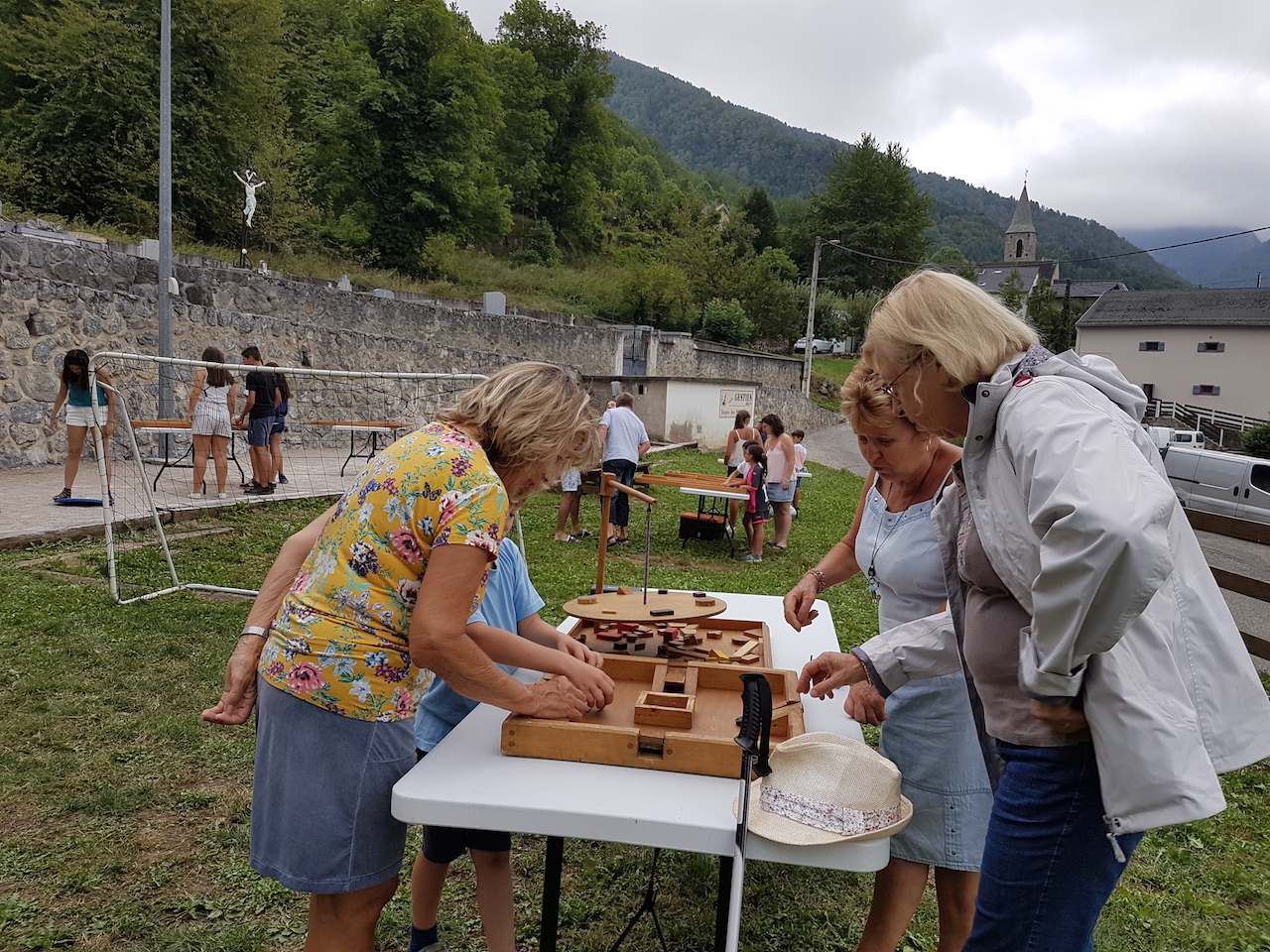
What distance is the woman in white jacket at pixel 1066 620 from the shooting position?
47.3 inches

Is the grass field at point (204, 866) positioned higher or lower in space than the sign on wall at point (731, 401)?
lower

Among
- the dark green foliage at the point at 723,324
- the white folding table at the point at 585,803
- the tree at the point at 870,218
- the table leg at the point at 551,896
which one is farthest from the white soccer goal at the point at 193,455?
the tree at the point at 870,218

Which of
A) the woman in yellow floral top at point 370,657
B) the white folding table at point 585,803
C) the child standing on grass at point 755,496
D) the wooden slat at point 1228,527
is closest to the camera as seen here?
the white folding table at point 585,803

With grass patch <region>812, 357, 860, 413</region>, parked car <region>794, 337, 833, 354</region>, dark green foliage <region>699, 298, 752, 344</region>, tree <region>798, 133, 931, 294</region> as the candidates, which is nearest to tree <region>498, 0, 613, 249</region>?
dark green foliage <region>699, 298, 752, 344</region>

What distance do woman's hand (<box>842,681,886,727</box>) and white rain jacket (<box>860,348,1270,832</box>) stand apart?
78 cm

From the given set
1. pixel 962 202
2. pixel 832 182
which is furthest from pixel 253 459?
pixel 962 202

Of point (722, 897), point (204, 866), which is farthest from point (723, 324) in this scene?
point (722, 897)

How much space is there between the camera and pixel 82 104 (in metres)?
21.2

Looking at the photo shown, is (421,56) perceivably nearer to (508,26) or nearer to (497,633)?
(508,26)

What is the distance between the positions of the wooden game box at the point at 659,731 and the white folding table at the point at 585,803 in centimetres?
3

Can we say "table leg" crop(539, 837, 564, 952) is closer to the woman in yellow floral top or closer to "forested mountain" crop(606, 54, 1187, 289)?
the woman in yellow floral top

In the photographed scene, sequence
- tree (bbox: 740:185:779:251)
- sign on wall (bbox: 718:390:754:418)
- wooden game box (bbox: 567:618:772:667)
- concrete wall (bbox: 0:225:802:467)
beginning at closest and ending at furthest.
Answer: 1. wooden game box (bbox: 567:618:772:667)
2. concrete wall (bbox: 0:225:802:467)
3. sign on wall (bbox: 718:390:754:418)
4. tree (bbox: 740:185:779:251)

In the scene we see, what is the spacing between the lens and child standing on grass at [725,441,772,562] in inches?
387

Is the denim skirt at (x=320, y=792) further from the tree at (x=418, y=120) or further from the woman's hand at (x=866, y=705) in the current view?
the tree at (x=418, y=120)
